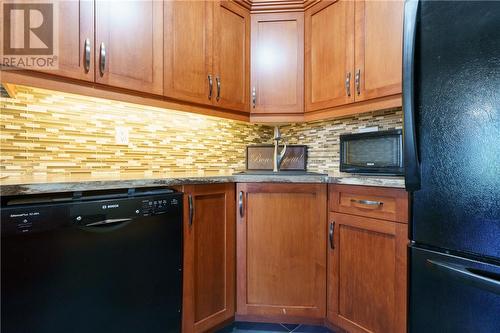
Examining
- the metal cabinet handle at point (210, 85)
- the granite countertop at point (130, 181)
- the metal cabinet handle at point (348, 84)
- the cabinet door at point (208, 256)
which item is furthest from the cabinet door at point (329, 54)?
the cabinet door at point (208, 256)

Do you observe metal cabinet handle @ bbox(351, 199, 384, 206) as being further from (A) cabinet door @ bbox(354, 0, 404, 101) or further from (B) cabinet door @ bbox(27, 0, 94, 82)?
(B) cabinet door @ bbox(27, 0, 94, 82)

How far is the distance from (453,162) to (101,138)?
1681 millimetres

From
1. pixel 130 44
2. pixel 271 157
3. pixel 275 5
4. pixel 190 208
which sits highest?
pixel 275 5

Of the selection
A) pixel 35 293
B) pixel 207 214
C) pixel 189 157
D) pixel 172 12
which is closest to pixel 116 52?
pixel 172 12

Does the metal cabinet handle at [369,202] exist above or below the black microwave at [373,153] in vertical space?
below

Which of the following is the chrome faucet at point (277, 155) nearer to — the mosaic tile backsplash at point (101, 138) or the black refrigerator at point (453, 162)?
the mosaic tile backsplash at point (101, 138)

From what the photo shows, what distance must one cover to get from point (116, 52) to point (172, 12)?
0.44m

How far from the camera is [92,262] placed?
3.38 ft

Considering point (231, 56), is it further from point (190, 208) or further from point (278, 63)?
point (190, 208)

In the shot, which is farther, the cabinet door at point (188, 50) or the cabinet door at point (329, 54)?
the cabinet door at point (329, 54)

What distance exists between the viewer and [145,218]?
1166mm

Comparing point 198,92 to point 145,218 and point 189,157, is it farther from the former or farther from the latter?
point 145,218

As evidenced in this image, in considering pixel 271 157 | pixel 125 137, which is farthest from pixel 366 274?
pixel 125 137

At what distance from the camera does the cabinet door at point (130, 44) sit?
1.28 meters
